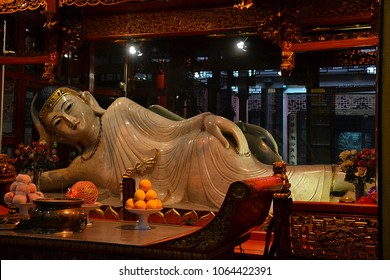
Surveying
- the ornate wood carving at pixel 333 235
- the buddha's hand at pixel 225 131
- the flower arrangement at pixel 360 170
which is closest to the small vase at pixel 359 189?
the flower arrangement at pixel 360 170

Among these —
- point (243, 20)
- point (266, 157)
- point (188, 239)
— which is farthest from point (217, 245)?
point (243, 20)

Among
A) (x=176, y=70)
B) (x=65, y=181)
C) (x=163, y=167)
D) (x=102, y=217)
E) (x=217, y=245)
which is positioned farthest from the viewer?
(x=176, y=70)

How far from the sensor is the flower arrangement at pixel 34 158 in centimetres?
421

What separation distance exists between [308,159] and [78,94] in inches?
83.4

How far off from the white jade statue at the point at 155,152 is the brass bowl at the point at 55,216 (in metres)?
1.83

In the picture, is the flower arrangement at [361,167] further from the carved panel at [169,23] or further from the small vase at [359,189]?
the carved panel at [169,23]

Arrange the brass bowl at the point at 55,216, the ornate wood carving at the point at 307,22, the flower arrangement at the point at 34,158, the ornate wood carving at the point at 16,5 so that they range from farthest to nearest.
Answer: the flower arrangement at the point at 34,158 → the ornate wood carving at the point at 16,5 → the ornate wood carving at the point at 307,22 → the brass bowl at the point at 55,216

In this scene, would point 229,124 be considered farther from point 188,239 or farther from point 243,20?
point 188,239

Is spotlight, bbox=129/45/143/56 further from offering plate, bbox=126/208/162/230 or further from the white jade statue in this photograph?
offering plate, bbox=126/208/162/230

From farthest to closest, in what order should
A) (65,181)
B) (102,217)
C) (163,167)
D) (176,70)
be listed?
(176,70)
(65,181)
(163,167)
(102,217)

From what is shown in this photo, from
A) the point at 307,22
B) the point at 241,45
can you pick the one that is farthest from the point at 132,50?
the point at 307,22

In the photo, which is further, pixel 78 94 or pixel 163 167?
pixel 78 94

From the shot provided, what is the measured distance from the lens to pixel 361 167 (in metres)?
Answer: 3.41

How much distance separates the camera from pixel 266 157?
4.34 metres
